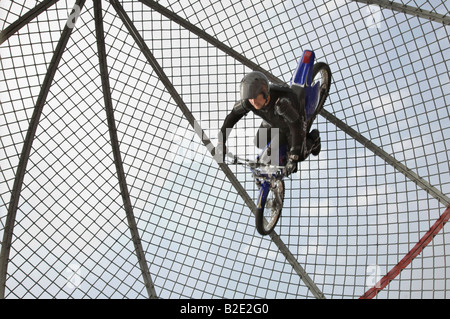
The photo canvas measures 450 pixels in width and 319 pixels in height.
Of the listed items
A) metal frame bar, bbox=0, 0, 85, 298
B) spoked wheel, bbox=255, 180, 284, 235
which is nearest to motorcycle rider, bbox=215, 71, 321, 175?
spoked wheel, bbox=255, 180, 284, 235

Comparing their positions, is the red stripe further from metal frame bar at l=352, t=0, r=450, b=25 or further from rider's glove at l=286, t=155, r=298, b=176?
rider's glove at l=286, t=155, r=298, b=176

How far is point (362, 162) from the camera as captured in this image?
77.4 ft

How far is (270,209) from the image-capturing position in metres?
15.6

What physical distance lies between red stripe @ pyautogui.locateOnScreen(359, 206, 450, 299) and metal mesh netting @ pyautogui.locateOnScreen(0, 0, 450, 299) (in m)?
0.22

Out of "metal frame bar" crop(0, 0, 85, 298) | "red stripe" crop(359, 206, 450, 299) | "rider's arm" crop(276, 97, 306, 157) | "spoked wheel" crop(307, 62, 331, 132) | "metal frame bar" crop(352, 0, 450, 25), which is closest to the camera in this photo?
"rider's arm" crop(276, 97, 306, 157)

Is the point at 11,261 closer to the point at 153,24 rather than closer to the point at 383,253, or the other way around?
the point at 153,24

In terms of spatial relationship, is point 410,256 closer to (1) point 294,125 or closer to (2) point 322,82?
(2) point 322,82

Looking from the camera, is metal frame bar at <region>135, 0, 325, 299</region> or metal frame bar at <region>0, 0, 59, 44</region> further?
metal frame bar at <region>135, 0, 325, 299</region>

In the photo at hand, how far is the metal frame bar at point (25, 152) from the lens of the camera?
72.2 ft

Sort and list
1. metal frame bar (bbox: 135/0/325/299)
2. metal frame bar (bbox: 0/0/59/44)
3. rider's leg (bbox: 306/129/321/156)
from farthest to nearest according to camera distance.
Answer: metal frame bar (bbox: 135/0/325/299) < metal frame bar (bbox: 0/0/59/44) < rider's leg (bbox: 306/129/321/156)

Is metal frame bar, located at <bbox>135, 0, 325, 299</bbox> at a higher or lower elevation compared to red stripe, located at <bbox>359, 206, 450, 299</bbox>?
higher

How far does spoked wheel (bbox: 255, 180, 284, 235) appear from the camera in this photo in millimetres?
14812
